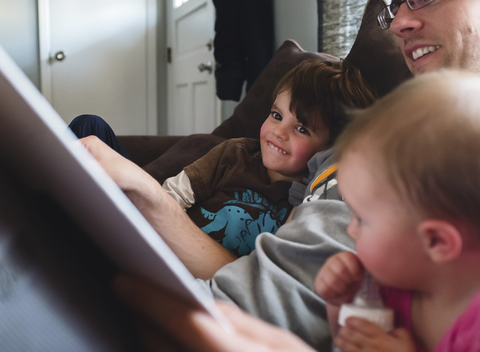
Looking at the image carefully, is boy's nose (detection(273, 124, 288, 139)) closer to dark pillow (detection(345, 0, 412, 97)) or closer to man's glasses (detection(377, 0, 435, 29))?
dark pillow (detection(345, 0, 412, 97))

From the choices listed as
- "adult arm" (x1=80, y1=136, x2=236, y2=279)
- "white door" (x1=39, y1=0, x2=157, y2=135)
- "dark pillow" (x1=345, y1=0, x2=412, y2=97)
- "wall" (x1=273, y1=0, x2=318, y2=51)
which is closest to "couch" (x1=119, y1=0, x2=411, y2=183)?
"dark pillow" (x1=345, y1=0, x2=412, y2=97)

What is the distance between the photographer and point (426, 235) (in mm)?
415

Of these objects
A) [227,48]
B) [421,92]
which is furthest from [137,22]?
[421,92]

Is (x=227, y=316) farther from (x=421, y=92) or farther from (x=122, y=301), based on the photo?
(x=421, y=92)

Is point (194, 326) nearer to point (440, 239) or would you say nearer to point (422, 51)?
point (440, 239)

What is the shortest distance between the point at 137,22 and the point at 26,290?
3945mm

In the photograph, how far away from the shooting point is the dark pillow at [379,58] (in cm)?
103

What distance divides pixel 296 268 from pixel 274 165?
501 millimetres

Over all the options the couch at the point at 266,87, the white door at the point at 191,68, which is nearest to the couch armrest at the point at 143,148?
the couch at the point at 266,87

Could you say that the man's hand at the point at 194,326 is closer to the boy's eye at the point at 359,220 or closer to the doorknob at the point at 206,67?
the boy's eye at the point at 359,220

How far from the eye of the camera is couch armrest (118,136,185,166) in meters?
1.64

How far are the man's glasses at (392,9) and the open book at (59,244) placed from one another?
2.78 ft

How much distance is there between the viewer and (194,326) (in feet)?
1.11

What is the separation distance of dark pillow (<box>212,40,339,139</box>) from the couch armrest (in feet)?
0.88
